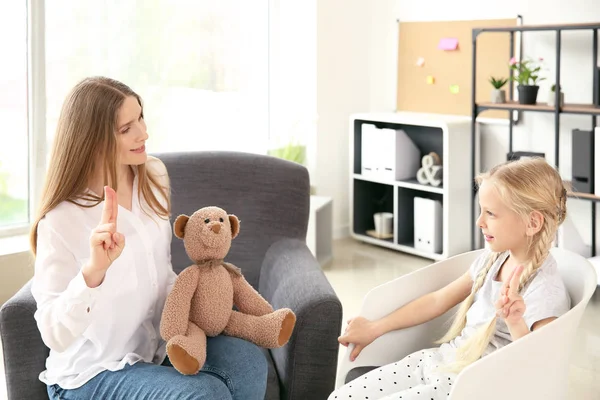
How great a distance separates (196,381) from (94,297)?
27 centimetres

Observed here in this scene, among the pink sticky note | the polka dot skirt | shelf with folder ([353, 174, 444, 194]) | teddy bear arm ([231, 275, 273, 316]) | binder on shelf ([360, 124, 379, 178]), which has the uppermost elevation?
the pink sticky note

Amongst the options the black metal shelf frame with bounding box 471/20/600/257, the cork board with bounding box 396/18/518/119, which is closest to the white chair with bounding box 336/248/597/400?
the black metal shelf frame with bounding box 471/20/600/257

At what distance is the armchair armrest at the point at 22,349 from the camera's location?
1756 millimetres

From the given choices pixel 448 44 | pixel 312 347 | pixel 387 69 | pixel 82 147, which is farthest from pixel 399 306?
pixel 387 69

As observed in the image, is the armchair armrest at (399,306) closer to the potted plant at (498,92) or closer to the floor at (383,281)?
the floor at (383,281)

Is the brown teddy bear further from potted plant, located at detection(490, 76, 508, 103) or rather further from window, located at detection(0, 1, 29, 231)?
potted plant, located at detection(490, 76, 508, 103)

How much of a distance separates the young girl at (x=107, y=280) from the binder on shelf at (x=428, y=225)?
268cm

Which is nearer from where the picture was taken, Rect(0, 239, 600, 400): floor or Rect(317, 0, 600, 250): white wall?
Rect(0, 239, 600, 400): floor

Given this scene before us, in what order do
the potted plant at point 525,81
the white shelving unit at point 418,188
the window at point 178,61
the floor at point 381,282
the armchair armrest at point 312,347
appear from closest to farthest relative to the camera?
1. the armchair armrest at point 312,347
2. the floor at point 381,282
3. the window at point 178,61
4. the potted plant at point 525,81
5. the white shelving unit at point 418,188

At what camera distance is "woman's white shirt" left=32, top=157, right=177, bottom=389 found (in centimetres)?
159

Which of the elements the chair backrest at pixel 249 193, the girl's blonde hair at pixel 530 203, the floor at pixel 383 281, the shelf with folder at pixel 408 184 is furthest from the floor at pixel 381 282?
the girl's blonde hair at pixel 530 203

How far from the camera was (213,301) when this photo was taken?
1830 mm

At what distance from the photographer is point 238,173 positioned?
2414mm

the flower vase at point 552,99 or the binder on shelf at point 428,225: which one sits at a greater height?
the flower vase at point 552,99
